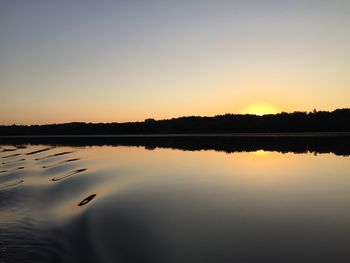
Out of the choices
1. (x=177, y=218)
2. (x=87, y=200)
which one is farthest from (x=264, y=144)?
(x=177, y=218)

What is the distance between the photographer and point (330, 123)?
9844 cm

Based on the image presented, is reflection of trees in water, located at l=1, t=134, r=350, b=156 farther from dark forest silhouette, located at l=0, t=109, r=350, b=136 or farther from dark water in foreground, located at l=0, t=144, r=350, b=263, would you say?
dark forest silhouette, located at l=0, t=109, r=350, b=136

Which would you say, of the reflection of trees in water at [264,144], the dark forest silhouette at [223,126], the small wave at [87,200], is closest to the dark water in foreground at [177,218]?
the small wave at [87,200]

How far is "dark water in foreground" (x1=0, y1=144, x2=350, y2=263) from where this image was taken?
8242mm

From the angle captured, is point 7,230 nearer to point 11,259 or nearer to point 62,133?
point 11,259

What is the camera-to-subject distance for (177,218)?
454 inches

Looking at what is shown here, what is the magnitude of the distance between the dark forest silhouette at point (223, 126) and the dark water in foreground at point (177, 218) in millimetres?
86955

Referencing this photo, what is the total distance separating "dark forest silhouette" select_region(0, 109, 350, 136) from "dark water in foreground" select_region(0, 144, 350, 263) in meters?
87.0

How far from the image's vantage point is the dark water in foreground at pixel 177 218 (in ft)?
27.0

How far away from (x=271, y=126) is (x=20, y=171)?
3814 inches

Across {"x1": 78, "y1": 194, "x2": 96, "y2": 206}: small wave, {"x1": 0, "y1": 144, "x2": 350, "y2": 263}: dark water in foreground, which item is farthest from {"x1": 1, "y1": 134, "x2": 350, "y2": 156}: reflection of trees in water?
{"x1": 78, "y1": 194, "x2": 96, "y2": 206}: small wave

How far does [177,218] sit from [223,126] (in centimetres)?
11313

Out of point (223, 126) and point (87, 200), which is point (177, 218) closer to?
point (87, 200)

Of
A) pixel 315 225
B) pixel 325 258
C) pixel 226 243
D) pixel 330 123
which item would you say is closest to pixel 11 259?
pixel 226 243
